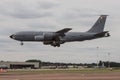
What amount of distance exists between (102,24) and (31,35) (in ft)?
68.0

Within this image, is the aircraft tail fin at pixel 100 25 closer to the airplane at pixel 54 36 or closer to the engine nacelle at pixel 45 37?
the airplane at pixel 54 36

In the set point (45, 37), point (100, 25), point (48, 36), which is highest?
point (100, 25)

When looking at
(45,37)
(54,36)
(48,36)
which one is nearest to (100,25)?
(54,36)

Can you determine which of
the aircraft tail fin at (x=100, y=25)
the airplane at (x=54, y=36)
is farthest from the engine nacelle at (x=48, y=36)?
the aircraft tail fin at (x=100, y=25)

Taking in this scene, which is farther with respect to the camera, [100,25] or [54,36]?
[100,25]

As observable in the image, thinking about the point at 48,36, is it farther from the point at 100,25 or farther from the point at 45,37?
the point at 100,25

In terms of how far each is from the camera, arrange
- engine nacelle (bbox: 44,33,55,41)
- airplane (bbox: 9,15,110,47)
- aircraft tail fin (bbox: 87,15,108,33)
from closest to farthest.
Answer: airplane (bbox: 9,15,110,47), engine nacelle (bbox: 44,33,55,41), aircraft tail fin (bbox: 87,15,108,33)

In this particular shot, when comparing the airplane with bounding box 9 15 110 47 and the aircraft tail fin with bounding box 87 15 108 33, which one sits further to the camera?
the aircraft tail fin with bounding box 87 15 108 33

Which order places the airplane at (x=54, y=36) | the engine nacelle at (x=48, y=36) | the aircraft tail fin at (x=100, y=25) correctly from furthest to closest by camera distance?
1. the aircraft tail fin at (x=100, y=25)
2. the engine nacelle at (x=48, y=36)
3. the airplane at (x=54, y=36)

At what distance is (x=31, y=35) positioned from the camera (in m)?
82.9

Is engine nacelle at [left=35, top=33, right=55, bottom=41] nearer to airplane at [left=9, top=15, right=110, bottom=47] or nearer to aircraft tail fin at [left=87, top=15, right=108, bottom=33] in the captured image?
airplane at [left=9, top=15, right=110, bottom=47]

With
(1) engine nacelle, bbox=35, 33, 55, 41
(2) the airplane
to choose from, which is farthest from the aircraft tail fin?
(1) engine nacelle, bbox=35, 33, 55, 41

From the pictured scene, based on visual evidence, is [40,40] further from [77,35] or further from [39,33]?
[77,35]

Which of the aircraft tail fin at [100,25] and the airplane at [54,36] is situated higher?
the aircraft tail fin at [100,25]
